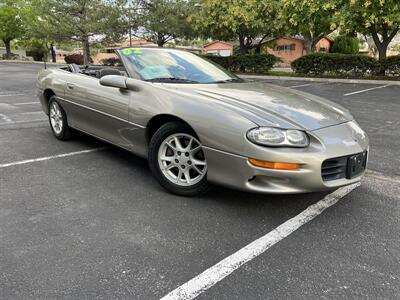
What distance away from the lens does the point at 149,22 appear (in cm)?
2462

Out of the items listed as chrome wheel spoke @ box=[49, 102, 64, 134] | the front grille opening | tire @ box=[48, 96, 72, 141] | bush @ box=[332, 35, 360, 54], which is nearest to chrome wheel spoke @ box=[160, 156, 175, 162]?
the front grille opening

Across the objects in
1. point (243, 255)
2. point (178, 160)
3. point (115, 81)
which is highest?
point (115, 81)

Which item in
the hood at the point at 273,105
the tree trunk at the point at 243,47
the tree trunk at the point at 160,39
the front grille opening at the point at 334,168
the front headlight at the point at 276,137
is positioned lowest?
the front grille opening at the point at 334,168

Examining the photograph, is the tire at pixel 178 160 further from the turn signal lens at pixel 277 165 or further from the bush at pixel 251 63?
the bush at pixel 251 63

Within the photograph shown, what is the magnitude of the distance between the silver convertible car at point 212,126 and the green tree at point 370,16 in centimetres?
1238

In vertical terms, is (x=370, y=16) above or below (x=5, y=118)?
above

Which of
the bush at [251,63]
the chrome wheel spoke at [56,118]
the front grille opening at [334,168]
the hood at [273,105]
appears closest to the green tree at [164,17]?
the bush at [251,63]

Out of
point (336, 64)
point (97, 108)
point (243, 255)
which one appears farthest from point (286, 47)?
point (243, 255)

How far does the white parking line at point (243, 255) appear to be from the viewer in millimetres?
2184

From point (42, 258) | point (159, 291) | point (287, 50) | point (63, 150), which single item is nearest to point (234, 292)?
point (159, 291)

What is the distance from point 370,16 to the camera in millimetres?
14586

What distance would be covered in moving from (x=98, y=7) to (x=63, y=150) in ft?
77.6

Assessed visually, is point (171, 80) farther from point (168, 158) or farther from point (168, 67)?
point (168, 158)

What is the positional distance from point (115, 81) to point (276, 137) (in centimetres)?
175
